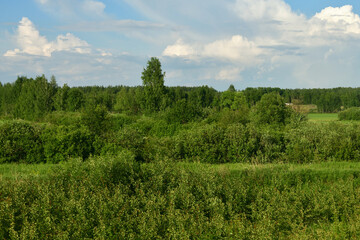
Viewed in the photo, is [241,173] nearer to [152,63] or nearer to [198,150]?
[198,150]

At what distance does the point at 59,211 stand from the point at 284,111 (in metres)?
34.9

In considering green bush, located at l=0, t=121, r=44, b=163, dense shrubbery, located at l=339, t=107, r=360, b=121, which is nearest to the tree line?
green bush, located at l=0, t=121, r=44, b=163

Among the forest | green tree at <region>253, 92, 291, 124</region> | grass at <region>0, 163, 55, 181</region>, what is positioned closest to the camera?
the forest

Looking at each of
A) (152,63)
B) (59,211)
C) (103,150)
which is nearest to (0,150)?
(103,150)

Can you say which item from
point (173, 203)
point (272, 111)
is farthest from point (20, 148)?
point (272, 111)

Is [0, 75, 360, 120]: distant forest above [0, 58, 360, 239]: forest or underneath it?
above

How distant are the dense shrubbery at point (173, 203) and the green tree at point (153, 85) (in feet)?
123

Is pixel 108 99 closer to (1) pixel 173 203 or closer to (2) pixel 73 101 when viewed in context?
(2) pixel 73 101

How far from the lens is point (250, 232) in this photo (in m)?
9.64

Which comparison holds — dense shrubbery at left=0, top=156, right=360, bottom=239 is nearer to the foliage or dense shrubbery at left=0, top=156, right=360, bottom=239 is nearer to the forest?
the forest

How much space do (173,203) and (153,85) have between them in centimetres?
4353

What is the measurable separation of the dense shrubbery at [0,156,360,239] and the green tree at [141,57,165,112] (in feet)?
123

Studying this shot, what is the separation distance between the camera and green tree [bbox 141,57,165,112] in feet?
172

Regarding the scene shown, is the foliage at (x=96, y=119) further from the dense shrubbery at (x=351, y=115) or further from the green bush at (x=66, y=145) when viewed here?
the dense shrubbery at (x=351, y=115)
